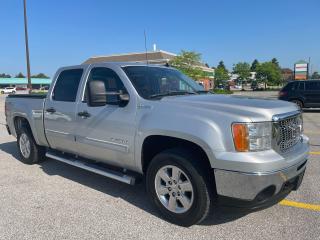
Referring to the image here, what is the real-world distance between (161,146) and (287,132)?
148cm

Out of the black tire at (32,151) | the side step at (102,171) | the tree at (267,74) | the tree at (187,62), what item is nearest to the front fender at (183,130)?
the side step at (102,171)

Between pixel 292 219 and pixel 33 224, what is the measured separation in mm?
3013

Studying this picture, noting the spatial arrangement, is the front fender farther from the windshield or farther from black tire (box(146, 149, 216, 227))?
the windshield

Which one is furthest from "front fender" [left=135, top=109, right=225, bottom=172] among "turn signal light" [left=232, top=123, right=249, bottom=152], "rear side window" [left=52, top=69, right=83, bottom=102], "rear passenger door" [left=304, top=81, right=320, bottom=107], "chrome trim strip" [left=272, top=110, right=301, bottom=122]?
"rear passenger door" [left=304, top=81, right=320, bottom=107]

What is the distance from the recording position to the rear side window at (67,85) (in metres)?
5.17

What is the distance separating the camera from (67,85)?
538cm

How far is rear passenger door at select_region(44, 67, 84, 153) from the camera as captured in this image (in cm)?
507

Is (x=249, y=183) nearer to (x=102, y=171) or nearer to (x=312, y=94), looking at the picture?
(x=102, y=171)

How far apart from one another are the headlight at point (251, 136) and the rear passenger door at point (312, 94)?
15370 mm

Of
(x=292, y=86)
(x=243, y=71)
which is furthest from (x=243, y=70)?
(x=292, y=86)

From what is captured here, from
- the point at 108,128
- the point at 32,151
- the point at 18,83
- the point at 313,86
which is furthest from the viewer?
the point at 18,83

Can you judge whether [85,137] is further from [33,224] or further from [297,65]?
[297,65]

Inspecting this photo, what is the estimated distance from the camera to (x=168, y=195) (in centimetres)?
384

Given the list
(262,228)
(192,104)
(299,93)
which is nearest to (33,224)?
Answer: (192,104)
